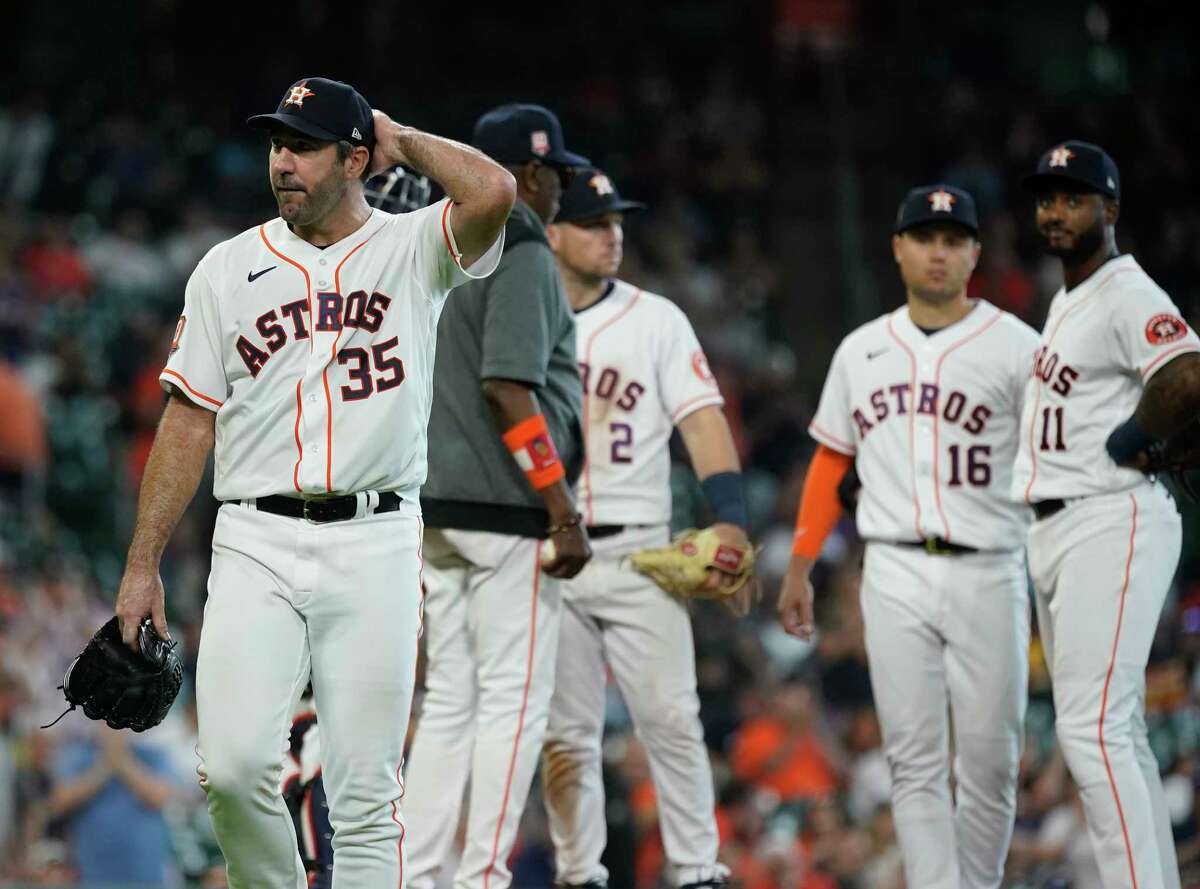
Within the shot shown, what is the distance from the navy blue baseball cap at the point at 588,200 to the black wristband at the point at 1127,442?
1852 millimetres

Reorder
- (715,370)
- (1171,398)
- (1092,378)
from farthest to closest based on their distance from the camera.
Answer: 1. (715,370)
2. (1092,378)
3. (1171,398)

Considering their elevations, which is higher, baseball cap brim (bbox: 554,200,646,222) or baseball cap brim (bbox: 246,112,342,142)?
baseball cap brim (bbox: 246,112,342,142)

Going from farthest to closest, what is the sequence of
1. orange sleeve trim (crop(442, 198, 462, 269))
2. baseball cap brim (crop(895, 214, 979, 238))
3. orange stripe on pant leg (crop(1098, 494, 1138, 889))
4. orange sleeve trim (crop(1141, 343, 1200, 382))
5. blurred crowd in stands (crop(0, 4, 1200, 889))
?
blurred crowd in stands (crop(0, 4, 1200, 889)), baseball cap brim (crop(895, 214, 979, 238)), orange sleeve trim (crop(1141, 343, 1200, 382)), orange stripe on pant leg (crop(1098, 494, 1138, 889)), orange sleeve trim (crop(442, 198, 462, 269))

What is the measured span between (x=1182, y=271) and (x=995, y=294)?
1.42 meters

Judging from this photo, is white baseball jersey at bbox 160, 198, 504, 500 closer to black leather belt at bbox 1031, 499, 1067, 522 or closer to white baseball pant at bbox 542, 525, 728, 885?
white baseball pant at bbox 542, 525, 728, 885

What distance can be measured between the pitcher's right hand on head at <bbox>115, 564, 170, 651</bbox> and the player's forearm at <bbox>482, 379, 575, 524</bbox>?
1276mm

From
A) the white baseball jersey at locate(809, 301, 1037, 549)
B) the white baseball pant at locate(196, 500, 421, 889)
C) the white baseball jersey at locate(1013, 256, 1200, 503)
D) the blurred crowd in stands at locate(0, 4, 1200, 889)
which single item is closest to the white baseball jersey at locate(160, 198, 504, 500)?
the white baseball pant at locate(196, 500, 421, 889)

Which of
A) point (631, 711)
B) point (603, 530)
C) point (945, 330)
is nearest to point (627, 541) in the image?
point (603, 530)

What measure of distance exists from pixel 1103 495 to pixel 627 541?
5.38ft

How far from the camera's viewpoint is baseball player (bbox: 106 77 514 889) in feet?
13.3

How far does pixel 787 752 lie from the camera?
9477mm

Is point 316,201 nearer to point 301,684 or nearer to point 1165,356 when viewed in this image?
point 301,684

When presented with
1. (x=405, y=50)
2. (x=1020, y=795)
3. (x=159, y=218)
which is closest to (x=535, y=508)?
(x=1020, y=795)

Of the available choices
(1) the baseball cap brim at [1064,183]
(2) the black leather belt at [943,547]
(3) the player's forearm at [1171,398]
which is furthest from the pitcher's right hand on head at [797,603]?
(1) the baseball cap brim at [1064,183]
